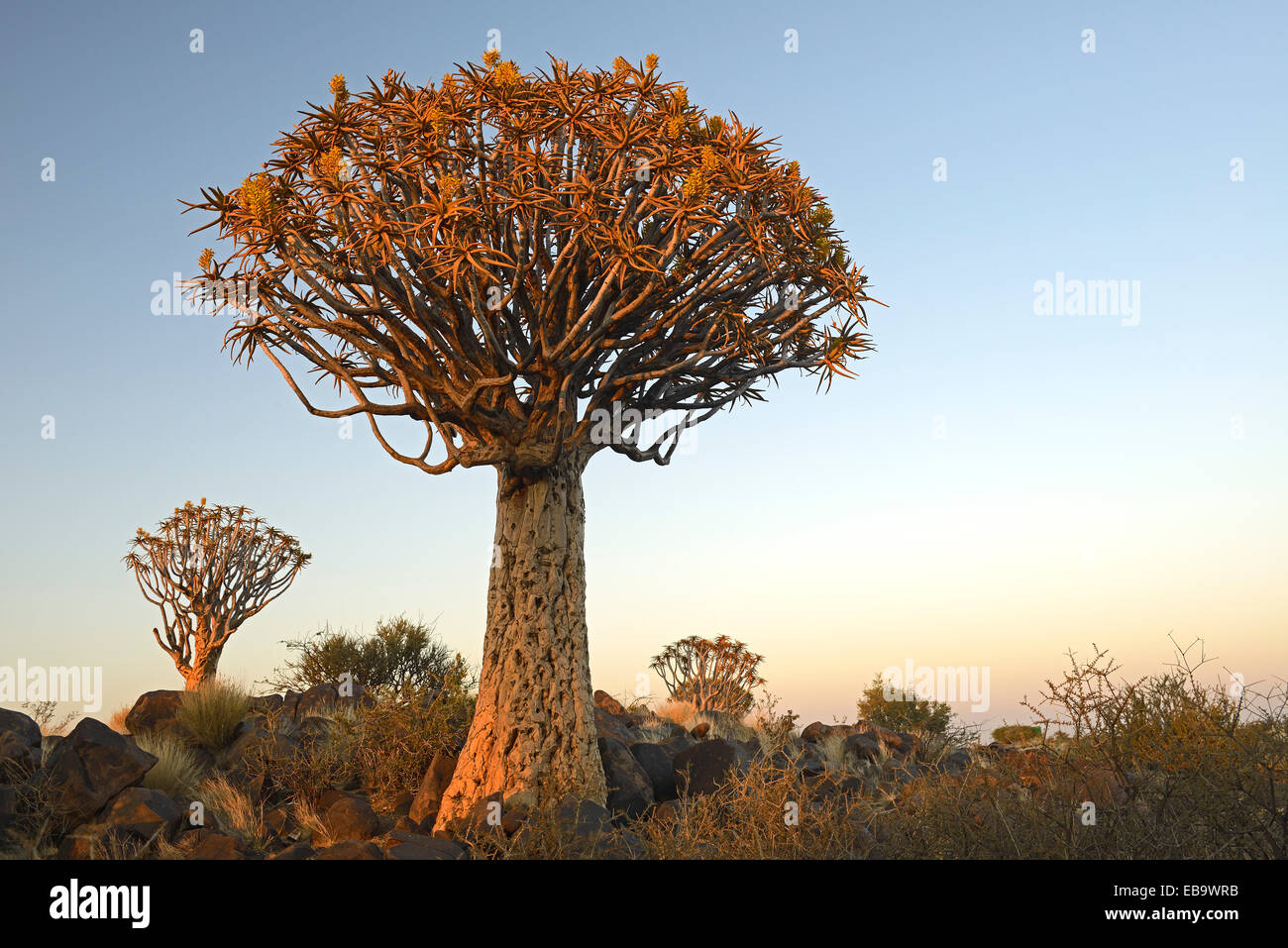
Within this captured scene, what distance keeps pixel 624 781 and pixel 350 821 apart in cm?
254

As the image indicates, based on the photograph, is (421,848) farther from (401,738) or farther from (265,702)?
(265,702)

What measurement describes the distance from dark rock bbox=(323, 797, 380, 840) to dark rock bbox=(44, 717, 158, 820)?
2065 millimetres

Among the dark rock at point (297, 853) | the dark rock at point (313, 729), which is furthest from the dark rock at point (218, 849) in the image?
the dark rock at point (313, 729)

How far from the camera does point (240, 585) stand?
1847 centimetres

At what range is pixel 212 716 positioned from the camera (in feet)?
37.0

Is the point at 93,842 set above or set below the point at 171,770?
below

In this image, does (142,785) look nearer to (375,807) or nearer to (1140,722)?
(375,807)

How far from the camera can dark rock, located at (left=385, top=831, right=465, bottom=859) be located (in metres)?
6.52

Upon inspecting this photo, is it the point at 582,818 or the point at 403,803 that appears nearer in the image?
the point at 582,818

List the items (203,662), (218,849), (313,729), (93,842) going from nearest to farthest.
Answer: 1. (218,849)
2. (93,842)
3. (313,729)
4. (203,662)

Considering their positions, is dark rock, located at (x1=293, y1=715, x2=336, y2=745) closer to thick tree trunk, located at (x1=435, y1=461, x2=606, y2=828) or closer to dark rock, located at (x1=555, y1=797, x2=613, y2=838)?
thick tree trunk, located at (x1=435, y1=461, x2=606, y2=828)

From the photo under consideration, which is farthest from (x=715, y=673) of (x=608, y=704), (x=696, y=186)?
(x=696, y=186)

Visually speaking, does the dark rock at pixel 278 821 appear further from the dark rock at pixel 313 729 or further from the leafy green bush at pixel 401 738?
the dark rock at pixel 313 729
